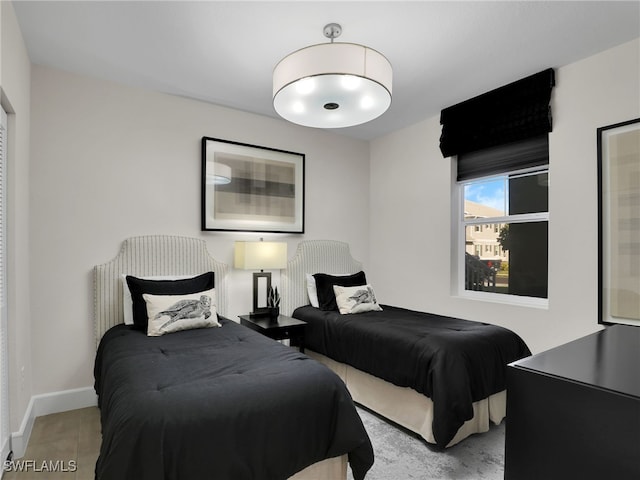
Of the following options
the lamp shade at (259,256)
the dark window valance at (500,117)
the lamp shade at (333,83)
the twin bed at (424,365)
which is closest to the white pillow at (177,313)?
the lamp shade at (259,256)

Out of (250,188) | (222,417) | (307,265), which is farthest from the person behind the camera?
(307,265)

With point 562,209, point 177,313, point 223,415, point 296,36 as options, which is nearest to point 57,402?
point 177,313

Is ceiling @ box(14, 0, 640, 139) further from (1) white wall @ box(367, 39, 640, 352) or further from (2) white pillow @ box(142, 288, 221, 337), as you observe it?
(2) white pillow @ box(142, 288, 221, 337)

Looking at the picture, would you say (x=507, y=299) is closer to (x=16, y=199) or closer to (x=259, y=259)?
(x=259, y=259)

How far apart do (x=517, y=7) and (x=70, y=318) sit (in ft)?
12.4

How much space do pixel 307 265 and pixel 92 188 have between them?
215 centimetres

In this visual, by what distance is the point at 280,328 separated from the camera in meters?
3.22

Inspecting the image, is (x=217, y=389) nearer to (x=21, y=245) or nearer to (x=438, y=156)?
(x=21, y=245)

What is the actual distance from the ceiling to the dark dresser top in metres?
2.00

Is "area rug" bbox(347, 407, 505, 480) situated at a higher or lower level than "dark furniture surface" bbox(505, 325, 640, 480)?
lower

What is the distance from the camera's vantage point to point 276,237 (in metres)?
A: 4.01

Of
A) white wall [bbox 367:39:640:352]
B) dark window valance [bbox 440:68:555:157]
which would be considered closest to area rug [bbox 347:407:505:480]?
white wall [bbox 367:39:640:352]

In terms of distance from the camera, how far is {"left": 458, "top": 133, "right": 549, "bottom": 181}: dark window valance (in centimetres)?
315

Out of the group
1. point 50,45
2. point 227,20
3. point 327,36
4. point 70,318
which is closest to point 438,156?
point 327,36
